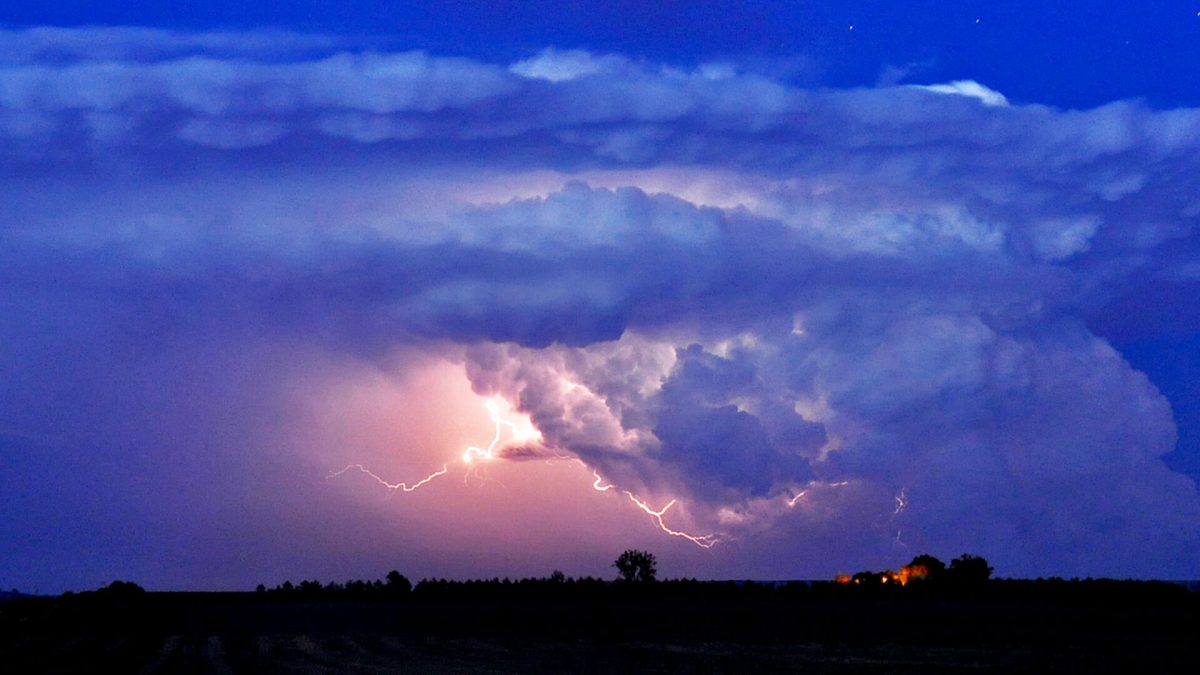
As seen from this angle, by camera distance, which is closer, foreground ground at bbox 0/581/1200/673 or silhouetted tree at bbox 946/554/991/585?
foreground ground at bbox 0/581/1200/673

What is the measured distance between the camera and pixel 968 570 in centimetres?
16250

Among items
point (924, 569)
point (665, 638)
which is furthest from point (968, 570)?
point (665, 638)

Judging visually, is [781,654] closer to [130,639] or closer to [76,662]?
[76,662]

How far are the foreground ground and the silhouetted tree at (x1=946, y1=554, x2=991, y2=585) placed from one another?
30.0 metres

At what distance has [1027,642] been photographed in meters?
60.7

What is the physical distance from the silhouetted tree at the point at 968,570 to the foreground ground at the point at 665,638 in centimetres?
2997

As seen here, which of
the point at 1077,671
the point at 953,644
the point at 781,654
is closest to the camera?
the point at 1077,671

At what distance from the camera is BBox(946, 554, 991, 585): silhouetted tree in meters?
160

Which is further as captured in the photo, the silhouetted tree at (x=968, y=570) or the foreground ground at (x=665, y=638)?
the silhouetted tree at (x=968, y=570)

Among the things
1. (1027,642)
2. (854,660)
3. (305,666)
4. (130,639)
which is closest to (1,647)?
(130,639)

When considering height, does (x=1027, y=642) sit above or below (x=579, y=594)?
below

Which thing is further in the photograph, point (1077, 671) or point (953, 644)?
point (953, 644)

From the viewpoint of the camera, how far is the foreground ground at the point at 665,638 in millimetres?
50656

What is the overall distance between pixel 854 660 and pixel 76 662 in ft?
104
